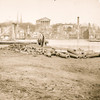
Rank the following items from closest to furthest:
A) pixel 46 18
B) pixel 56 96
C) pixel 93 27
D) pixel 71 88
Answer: pixel 56 96
pixel 71 88
pixel 93 27
pixel 46 18

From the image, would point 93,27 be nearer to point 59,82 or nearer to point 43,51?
point 43,51

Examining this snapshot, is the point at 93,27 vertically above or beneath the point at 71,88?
above

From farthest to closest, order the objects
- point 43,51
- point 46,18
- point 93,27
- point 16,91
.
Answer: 1. point 46,18
2. point 93,27
3. point 43,51
4. point 16,91

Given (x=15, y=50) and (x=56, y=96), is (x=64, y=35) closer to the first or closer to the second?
(x=15, y=50)

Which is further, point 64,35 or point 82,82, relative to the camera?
point 64,35

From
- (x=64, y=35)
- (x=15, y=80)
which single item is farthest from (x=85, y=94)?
(x=64, y=35)

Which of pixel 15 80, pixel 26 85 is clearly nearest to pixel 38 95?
pixel 26 85

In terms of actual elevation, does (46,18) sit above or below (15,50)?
above

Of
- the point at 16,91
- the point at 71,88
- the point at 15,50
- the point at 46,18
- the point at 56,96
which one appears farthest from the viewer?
the point at 46,18

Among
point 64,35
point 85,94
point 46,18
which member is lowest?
point 85,94
